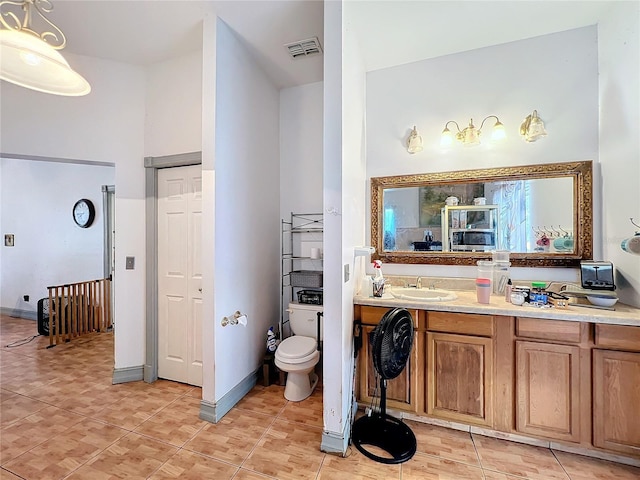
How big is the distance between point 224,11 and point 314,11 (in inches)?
25.9

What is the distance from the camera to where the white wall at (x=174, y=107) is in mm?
2441

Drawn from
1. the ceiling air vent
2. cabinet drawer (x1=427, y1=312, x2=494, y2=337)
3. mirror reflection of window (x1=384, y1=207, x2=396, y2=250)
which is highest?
the ceiling air vent

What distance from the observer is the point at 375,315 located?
199cm

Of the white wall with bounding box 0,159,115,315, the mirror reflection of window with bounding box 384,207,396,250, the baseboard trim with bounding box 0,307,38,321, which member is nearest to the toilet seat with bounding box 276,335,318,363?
the mirror reflection of window with bounding box 384,207,396,250

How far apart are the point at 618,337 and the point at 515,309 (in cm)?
53

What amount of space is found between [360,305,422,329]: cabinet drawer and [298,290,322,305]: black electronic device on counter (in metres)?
0.65

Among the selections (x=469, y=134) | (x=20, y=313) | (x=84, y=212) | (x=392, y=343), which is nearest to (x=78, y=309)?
(x=84, y=212)

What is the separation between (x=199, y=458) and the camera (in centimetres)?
165

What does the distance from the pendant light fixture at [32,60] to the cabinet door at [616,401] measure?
3.11 meters

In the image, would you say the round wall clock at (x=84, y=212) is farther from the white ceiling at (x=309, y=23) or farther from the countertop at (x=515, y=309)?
the countertop at (x=515, y=309)

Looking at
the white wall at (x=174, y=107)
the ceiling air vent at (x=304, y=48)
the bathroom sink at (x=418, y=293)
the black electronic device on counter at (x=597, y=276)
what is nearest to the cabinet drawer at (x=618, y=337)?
the black electronic device on counter at (x=597, y=276)

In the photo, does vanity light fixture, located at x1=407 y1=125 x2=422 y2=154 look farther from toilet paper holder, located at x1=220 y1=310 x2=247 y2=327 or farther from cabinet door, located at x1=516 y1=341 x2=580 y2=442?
toilet paper holder, located at x1=220 y1=310 x2=247 y2=327

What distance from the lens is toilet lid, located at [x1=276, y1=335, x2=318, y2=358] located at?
2.21 m

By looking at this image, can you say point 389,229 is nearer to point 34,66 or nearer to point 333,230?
point 333,230
